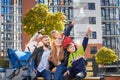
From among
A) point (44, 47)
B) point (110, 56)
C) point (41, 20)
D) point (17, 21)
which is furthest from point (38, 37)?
point (17, 21)

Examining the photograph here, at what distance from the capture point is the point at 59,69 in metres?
5.03

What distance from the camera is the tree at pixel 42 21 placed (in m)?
20.3

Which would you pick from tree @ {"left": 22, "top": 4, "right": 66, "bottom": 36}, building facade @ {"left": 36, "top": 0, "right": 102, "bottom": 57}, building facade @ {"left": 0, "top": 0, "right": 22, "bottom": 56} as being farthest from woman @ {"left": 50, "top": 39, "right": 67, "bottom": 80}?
building facade @ {"left": 0, "top": 0, "right": 22, "bottom": 56}

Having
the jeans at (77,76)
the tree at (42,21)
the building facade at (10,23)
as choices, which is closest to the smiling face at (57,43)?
the jeans at (77,76)

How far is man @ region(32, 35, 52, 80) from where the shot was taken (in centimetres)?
506

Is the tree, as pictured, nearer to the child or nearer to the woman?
the woman

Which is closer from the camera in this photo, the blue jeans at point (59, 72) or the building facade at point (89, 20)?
the blue jeans at point (59, 72)

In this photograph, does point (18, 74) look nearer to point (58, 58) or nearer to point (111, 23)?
point (58, 58)

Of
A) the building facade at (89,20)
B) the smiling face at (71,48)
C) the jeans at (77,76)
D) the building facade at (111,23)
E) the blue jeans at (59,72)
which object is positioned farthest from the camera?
the building facade at (111,23)

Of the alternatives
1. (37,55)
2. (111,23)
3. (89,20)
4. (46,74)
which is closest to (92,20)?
(89,20)

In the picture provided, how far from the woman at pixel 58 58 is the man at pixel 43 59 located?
0.34 ft

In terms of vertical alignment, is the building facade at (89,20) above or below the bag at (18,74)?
above

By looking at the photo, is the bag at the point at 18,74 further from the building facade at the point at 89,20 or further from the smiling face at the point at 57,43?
the building facade at the point at 89,20

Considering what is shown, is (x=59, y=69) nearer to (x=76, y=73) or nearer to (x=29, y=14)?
(x=76, y=73)
